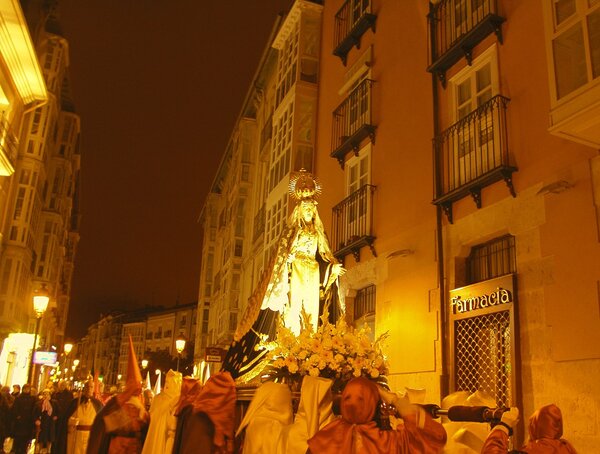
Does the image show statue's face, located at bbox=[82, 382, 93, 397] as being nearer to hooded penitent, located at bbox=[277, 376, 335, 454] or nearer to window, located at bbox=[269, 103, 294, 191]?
hooded penitent, located at bbox=[277, 376, 335, 454]

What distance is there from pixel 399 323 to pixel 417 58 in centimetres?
537

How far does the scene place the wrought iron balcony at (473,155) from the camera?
9.13 meters

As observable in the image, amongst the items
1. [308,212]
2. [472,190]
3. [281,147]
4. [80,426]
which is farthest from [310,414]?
[281,147]

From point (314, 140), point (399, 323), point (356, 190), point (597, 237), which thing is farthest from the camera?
point (314, 140)

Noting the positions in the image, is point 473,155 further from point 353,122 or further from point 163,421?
point 163,421

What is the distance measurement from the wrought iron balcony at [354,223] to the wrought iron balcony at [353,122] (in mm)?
1236

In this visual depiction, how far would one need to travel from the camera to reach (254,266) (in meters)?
24.1

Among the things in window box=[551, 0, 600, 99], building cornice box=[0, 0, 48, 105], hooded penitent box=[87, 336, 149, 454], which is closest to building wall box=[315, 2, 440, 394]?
window box=[551, 0, 600, 99]

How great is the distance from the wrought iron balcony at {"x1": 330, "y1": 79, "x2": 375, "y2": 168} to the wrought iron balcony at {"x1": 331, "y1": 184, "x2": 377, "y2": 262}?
1236 millimetres

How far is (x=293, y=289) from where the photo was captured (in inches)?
326

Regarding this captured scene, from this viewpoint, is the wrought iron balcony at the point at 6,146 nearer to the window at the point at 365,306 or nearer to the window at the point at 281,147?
the window at the point at 281,147

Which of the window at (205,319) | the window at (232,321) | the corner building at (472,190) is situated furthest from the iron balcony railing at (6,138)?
the window at (205,319)

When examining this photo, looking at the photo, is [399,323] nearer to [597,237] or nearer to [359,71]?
[597,237]

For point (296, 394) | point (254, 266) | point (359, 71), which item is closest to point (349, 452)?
point (296, 394)
